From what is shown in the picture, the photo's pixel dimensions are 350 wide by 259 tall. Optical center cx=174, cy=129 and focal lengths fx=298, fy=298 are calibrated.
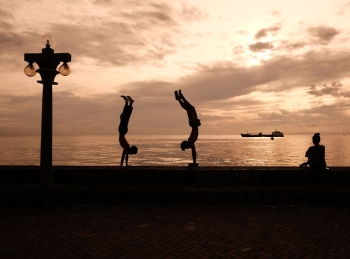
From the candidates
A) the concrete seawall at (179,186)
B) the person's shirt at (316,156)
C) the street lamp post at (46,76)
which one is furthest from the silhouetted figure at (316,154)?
the street lamp post at (46,76)

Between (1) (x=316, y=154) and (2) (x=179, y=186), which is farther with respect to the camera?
(2) (x=179, y=186)

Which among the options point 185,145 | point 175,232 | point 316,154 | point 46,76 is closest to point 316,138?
point 316,154

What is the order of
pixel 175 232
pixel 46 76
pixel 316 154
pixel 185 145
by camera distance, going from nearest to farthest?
pixel 175 232 → pixel 46 76 → pixel 316 154 → pixel 185 145

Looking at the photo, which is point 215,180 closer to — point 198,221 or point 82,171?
point 198,221

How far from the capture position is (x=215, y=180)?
9.73 metres

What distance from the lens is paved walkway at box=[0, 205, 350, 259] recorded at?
16.5ft

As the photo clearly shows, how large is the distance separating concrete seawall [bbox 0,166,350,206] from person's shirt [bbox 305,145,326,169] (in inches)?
9.1

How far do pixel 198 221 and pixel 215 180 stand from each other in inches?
118

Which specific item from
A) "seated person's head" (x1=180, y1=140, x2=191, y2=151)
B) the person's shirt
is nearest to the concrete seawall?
the person's shirt

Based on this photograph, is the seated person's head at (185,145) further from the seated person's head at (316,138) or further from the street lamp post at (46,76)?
the street lamp post at (46,76)

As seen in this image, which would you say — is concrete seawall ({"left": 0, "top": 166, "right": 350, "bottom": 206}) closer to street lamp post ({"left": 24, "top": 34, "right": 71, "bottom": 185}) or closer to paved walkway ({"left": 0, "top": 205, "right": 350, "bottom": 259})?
paved walkway ({"left": 0, "top": 205, "right": 350, "bottom": 259})

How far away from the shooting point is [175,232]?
606cm

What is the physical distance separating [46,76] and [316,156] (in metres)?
8.50

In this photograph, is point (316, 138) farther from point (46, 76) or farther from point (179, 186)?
point (46, 76)
